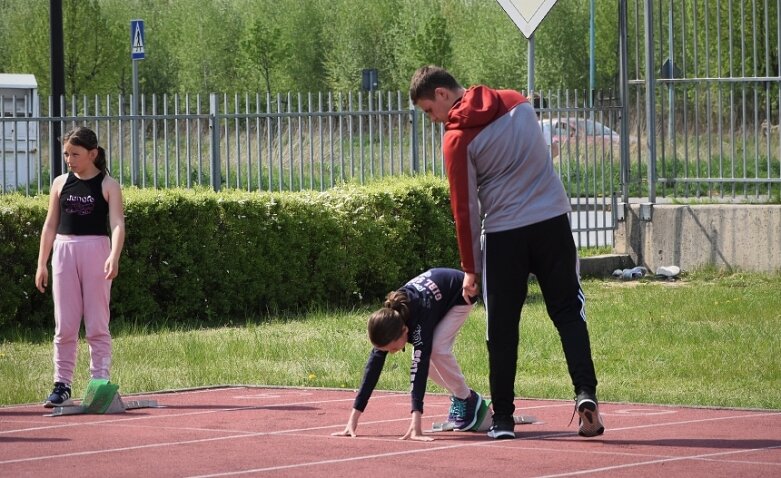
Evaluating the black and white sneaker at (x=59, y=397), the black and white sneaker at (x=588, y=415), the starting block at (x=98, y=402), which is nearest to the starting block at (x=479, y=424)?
the black and white sneaker at (x=588, y=415)

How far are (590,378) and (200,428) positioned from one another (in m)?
2.18

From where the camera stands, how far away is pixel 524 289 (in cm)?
741

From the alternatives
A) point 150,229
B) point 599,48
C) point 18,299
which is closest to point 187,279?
point 150,229

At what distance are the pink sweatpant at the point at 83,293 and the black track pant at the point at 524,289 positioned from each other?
8.58 ft

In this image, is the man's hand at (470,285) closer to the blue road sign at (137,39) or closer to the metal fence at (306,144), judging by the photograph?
the metal fence at (306,144)

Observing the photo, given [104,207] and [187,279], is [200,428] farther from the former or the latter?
[187,279]

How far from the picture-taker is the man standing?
716 cm

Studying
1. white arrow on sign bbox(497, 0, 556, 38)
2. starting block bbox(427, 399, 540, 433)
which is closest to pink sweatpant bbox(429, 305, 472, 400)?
starting block bbox(427, 399, 540, 433)

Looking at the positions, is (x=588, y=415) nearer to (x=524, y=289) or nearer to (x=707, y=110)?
(x=524, y=289)

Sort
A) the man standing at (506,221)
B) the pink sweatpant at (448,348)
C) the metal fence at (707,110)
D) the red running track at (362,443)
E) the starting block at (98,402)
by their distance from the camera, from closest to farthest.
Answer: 1. the red running track at (362,443)
2. the man standing at (506,221)
3. the pink sweatpant at (448,348)
4. the starting block at (98,402)
5. the metal fence at (707,110)

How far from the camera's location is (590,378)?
7164mm

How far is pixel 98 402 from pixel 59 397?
1.13 ft

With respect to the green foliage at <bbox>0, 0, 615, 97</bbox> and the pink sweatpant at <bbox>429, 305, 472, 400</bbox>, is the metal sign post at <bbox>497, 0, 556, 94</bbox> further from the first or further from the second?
the green foliage at <bbox>0, 0, 615, 97</bbox>

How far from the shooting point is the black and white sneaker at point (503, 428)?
7.27m
